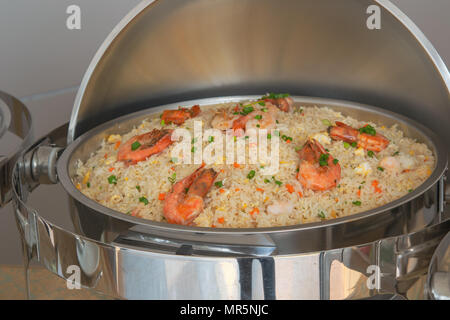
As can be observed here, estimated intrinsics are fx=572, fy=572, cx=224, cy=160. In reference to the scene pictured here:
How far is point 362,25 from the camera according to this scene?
2447mm

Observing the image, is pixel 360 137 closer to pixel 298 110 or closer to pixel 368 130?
pixel 368 130

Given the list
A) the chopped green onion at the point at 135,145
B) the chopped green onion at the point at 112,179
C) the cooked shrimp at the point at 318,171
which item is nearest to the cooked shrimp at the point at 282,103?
the cooked shrimp at the point at 318,171

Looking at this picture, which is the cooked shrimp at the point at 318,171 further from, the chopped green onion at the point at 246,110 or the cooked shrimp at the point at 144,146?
the cooked shrimp at the point at 144,146

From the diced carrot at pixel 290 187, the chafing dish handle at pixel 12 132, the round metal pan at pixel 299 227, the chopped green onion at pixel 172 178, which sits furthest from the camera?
the chafing dish handle at pixel 12 132

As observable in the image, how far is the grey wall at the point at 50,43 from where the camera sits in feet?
9.82

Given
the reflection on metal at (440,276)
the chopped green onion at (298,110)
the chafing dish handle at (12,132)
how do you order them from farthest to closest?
the chopped green onion at (298,110) < the chafing dish handle at (12,132) < the reflection on metal at (440,276)

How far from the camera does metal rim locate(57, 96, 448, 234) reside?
158 centimetres

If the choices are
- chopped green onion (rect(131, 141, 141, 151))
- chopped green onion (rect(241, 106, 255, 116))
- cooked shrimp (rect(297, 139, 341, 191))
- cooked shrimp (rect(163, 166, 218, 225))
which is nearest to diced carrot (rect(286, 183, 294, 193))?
cooked shrimp (rect(297, 139, 341, 191))

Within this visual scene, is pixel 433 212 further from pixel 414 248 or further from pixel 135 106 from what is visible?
pixel 135 106

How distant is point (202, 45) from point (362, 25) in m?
0.77

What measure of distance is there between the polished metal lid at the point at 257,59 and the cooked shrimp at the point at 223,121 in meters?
0.52

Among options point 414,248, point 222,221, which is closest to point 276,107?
point 222,221

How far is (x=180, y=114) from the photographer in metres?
2.48

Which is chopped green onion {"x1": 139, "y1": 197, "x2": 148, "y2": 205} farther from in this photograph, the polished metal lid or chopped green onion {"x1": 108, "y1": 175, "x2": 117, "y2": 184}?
the polished metal lid
